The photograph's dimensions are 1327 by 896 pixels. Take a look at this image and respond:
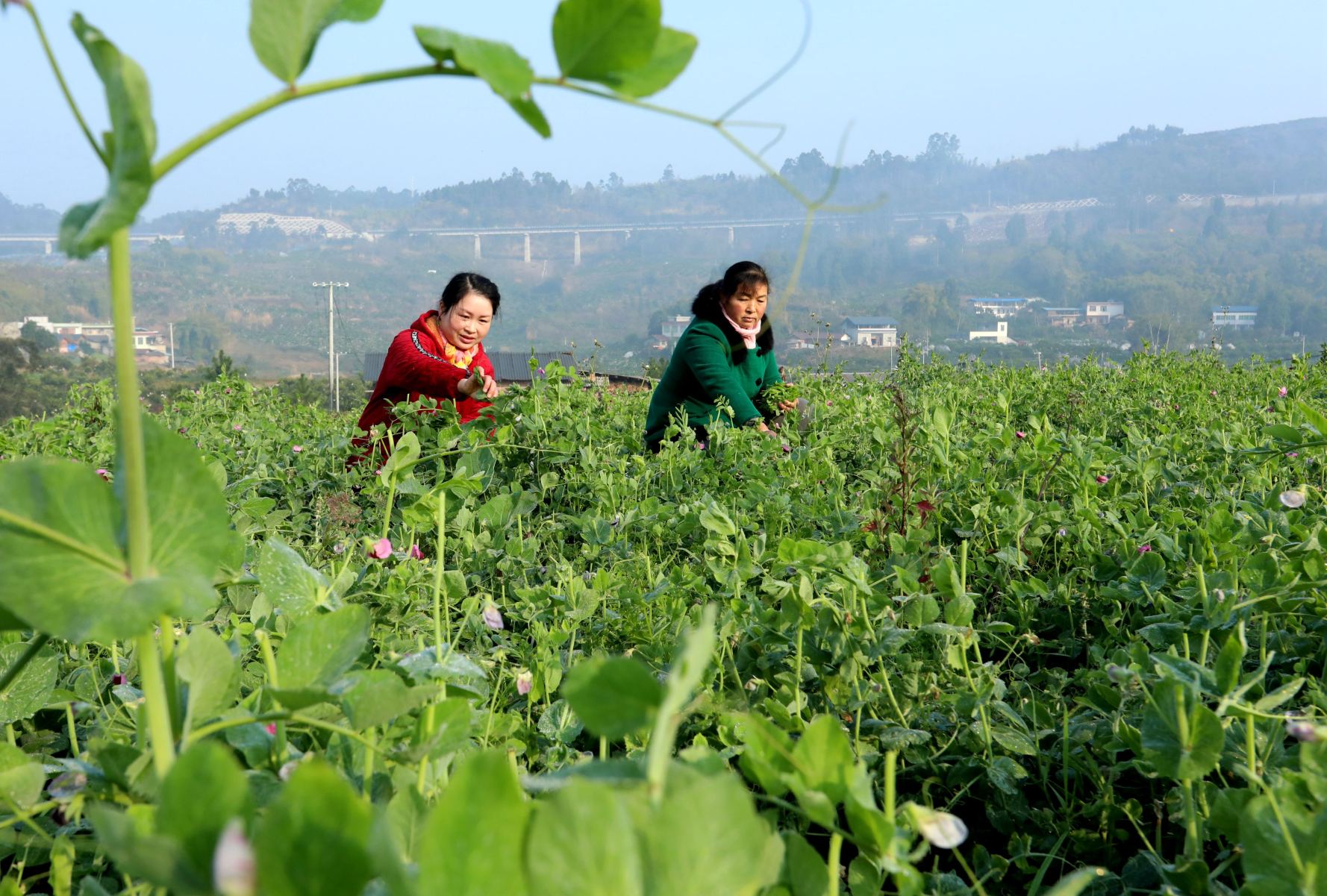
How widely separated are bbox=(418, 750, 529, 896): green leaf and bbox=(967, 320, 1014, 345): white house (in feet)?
334

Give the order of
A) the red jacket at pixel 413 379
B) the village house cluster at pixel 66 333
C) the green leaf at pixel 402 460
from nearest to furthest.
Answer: the green leaf at pixel 402 460 → the red jacket at pixel 413 379 → the village house cluster at pixel 66 333

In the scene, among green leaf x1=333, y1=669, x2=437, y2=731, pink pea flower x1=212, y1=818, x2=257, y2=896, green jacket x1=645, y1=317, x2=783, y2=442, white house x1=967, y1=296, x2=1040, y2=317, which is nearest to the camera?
pink pea flower x1=212, y1=818, x2=257, y2=896

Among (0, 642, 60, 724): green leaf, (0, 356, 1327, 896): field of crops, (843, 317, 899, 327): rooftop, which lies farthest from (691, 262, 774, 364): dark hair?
(843, 317, 899, 327): rooftop

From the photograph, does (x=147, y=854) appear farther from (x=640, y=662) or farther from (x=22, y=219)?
(x=22, y=219)

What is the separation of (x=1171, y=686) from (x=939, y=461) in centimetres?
199

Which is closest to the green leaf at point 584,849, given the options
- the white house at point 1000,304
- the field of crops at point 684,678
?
the field of crops at point 684,678

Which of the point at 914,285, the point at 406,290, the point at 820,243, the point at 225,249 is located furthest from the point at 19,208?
the point at 914,285

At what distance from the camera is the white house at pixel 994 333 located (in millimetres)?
100438

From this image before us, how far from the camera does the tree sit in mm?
165012

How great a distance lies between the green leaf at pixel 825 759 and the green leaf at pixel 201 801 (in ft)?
1.03

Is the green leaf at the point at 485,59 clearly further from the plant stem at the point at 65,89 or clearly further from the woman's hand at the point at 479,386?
the woman's hand at the point at 479,386

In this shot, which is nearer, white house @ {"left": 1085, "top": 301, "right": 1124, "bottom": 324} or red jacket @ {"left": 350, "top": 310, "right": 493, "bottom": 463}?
red jacket @ {"left": 350, "top": 310, "right": 493, "bottom": 463}

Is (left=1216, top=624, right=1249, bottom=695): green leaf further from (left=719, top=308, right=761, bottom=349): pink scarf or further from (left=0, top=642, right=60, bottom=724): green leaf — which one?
(left=719, top=308, right=761, bottom=349): pink scarf

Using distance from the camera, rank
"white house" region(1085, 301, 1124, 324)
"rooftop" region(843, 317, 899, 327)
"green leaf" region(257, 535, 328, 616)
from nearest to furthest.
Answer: "green leaf" region(257, 535, 328, 616) < "rooftop" region(843, 317, 899, 327) < "white house" region(1085, 301, 1124, 324)
